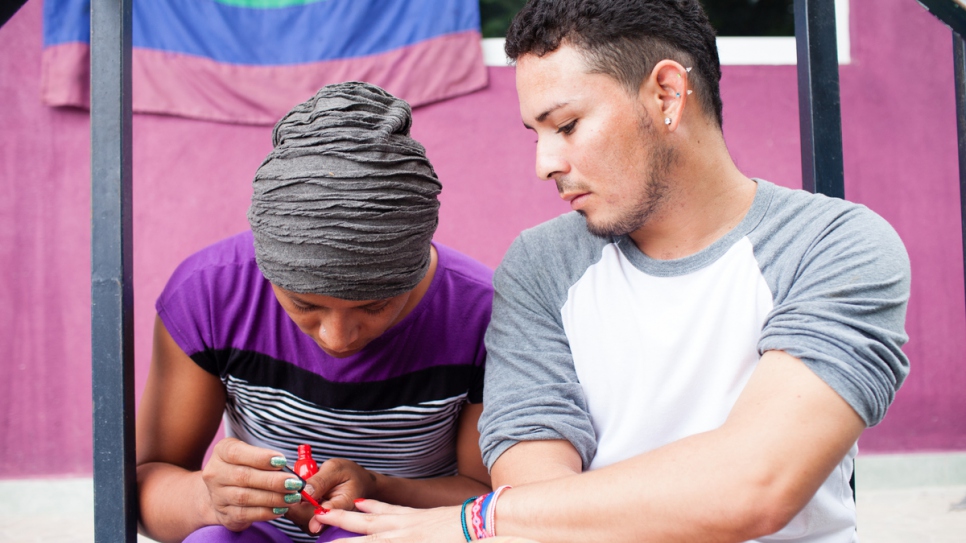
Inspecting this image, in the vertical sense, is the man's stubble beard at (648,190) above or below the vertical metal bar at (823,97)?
below

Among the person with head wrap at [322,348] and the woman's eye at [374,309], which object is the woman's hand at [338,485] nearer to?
the person with head wrap at [322,348]

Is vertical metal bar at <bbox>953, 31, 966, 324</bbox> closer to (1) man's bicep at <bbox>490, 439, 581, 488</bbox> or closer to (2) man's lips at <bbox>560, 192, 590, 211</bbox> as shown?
(2) man's lips at <bbox>560, 192, 590, 211</bbox>

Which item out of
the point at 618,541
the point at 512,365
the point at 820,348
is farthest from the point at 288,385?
the point at 820,348

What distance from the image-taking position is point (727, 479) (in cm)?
125

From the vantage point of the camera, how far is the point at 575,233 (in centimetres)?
185

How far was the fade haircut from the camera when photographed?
1643 millimetres

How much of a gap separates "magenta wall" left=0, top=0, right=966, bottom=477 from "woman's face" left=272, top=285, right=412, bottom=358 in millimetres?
2781

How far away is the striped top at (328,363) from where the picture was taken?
181cm

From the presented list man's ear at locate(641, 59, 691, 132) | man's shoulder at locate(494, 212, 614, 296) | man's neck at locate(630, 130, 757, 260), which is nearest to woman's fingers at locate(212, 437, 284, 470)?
man's shoulder at locate(494, 212, 614, 296)

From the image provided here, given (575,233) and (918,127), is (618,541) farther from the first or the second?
(918,127)

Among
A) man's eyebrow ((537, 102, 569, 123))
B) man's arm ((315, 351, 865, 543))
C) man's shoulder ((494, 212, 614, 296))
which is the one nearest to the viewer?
man's arm ((315, 351, 865, 543))

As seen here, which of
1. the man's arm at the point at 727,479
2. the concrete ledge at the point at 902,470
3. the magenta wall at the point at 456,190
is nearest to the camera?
the man's arm at the point at 727,479

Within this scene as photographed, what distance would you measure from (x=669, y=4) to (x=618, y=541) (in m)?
1.14

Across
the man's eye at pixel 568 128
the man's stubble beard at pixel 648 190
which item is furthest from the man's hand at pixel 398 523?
the man's eye at pixel 568 128
